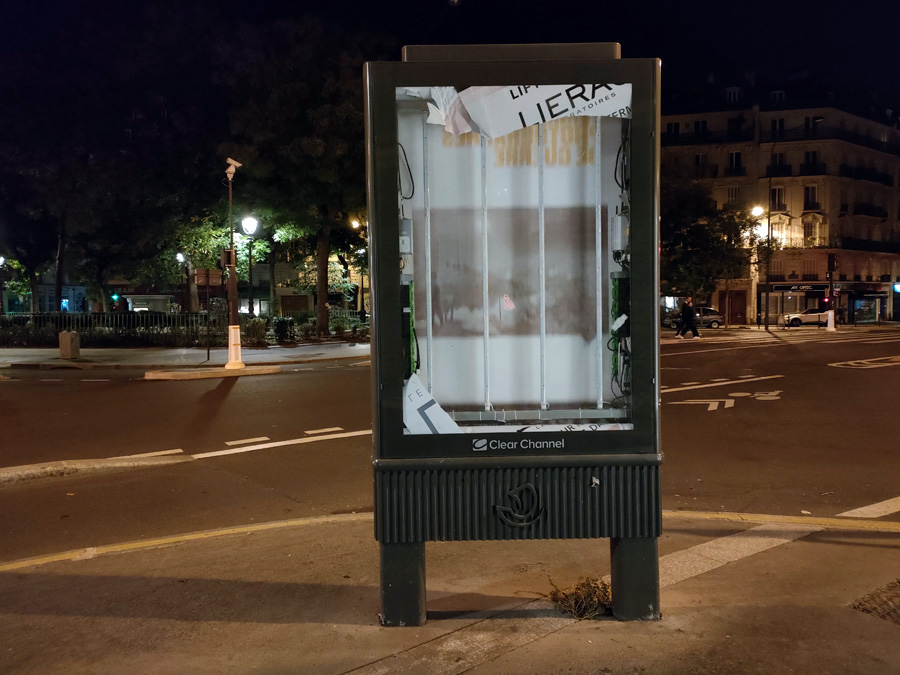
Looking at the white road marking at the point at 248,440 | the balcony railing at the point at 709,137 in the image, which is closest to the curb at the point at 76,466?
the white road marking at the point at 248,440

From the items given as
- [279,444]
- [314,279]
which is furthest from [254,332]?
[279,444]

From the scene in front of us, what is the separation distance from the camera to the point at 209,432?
10516 millimetres

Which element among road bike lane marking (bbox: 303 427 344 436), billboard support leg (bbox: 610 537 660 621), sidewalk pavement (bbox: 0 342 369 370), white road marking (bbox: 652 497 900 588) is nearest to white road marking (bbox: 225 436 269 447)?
road bike lane marking (bbox: 303 427 344 436)

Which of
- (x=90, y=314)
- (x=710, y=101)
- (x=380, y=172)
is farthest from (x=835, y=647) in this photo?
(x=710, y=101)

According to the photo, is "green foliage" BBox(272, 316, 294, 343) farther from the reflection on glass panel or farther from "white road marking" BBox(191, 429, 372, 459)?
the reflection on glass panel

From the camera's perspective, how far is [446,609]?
4.14 m

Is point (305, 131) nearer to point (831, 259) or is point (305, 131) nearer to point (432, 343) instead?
point (432, 343)

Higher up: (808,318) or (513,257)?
(513,257)

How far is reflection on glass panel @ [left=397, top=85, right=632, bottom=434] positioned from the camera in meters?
3.74

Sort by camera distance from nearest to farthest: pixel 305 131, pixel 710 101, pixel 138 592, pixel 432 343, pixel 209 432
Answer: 1. pixel 432 343
2. pixel 138 592
3. pixel 209 432
4. pixel 305 131
5. pixel 710 101

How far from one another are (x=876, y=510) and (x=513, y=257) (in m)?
4.63

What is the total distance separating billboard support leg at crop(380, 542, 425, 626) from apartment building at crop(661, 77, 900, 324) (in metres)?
55.0

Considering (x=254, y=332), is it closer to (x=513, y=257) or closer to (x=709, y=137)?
(x=513, y=257)

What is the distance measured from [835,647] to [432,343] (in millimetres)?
2482
